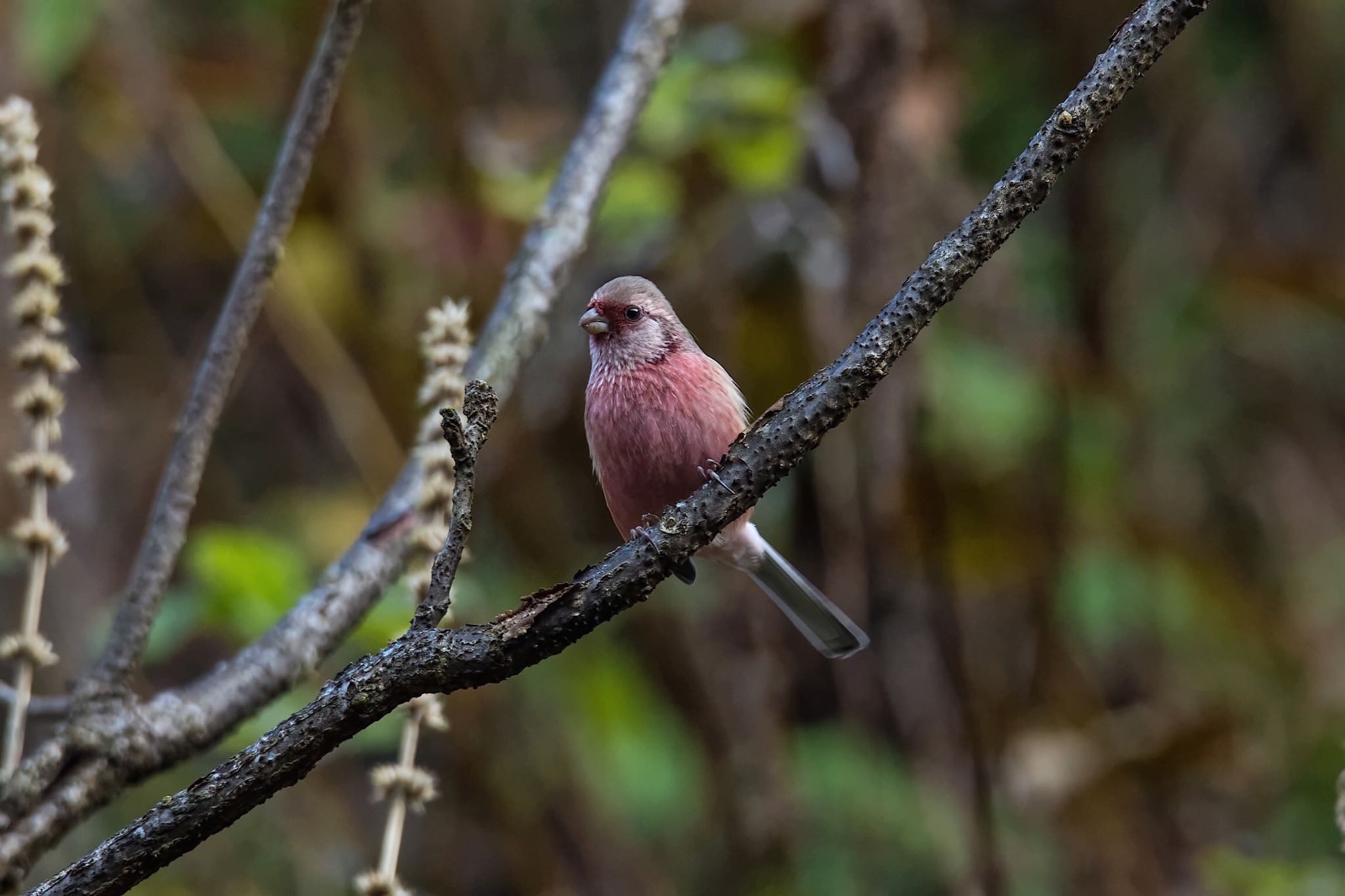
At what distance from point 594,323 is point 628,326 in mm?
94

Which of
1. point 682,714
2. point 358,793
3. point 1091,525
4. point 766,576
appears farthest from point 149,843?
point 1091,525

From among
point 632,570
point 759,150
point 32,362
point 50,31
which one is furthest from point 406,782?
point 50,31

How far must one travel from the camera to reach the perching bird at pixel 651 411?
255cm

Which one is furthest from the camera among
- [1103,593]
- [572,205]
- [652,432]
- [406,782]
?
[1103,593]

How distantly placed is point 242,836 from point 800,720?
2.67 m

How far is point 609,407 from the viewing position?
266cm

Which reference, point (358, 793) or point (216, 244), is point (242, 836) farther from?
point (216, 244)

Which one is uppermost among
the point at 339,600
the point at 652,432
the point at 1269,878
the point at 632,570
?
the point at 652,432

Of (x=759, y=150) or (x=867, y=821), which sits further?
(x=867, y=821)

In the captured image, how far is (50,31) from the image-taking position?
4.91 meters

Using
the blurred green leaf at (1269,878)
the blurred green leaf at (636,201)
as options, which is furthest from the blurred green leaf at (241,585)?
the blurred green leaf at (1269,878)

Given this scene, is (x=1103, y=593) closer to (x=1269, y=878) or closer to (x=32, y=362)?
(x=1269, y=878)

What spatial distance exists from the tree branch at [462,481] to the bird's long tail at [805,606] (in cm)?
179

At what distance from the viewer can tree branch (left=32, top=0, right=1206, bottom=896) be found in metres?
1.60
